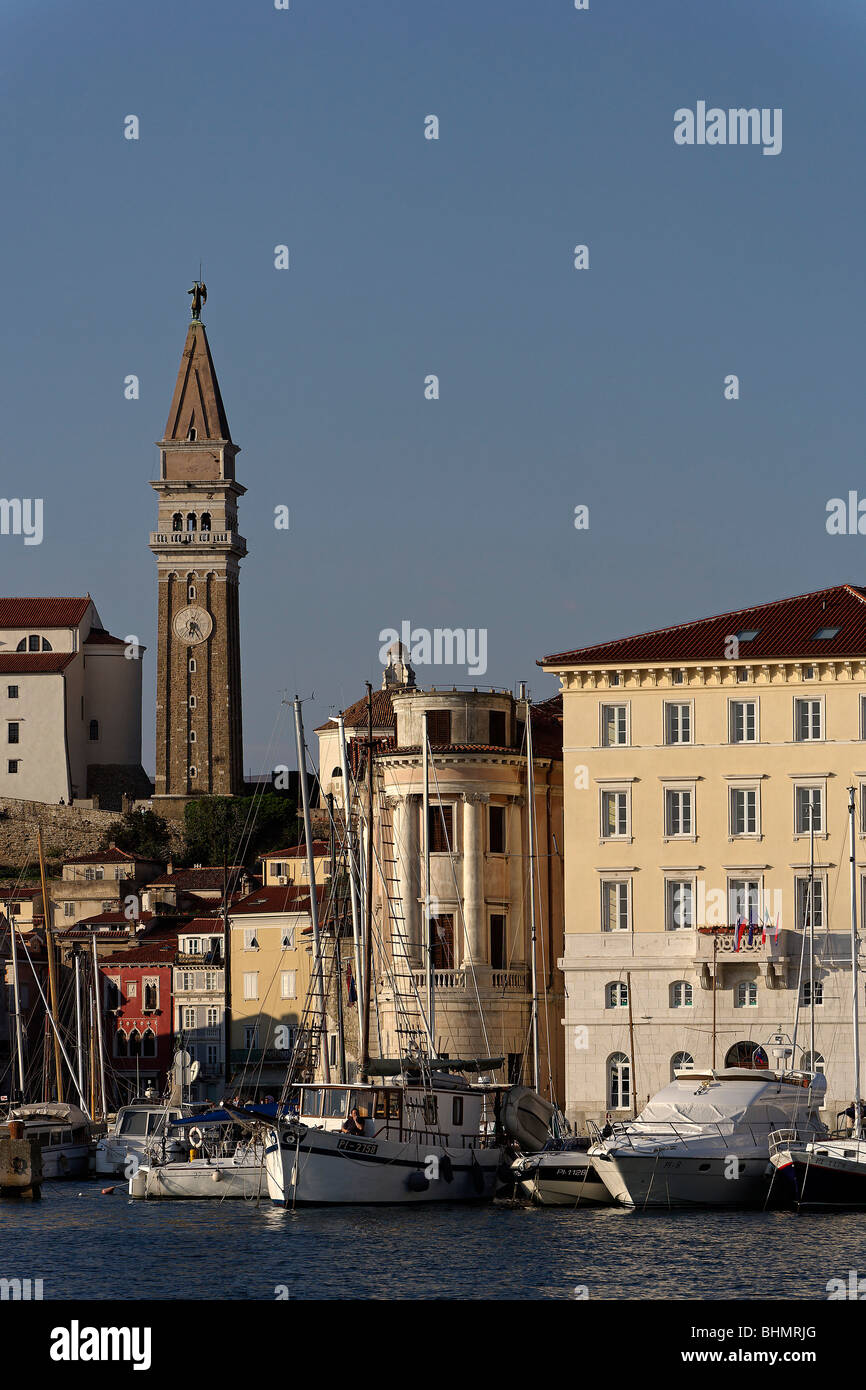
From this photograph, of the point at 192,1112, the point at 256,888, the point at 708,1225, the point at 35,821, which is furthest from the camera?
the point at 35,821

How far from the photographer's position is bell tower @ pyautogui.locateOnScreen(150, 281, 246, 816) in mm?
139750

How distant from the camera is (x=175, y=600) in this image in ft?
466

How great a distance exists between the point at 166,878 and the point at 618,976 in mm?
58103

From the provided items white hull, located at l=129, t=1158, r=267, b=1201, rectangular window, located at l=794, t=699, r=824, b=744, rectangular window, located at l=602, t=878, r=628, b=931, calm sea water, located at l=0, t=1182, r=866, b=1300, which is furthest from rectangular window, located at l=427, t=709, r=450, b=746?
calm sea water, located at l=0, t=1182, r=866, b=1300

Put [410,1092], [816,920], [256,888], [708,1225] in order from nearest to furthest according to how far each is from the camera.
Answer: [708,1225] < [410,1092] < [816,920] < [256,888]

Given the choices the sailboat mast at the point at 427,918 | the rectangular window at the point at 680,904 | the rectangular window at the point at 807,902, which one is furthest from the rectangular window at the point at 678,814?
the sailboat mast at the point at 427,918

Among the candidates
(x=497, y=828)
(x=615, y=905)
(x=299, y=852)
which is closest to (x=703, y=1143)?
(x=615, y=905)

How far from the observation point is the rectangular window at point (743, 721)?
204 feet

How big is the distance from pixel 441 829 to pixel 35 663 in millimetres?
77806

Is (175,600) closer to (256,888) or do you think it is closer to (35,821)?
(35,821)

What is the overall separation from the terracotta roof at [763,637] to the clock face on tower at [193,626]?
79.5m

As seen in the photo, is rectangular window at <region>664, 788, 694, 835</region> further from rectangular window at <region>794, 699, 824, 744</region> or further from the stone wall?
the stone wall

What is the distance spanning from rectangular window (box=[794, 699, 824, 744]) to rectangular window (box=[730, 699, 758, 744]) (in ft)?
3.77
